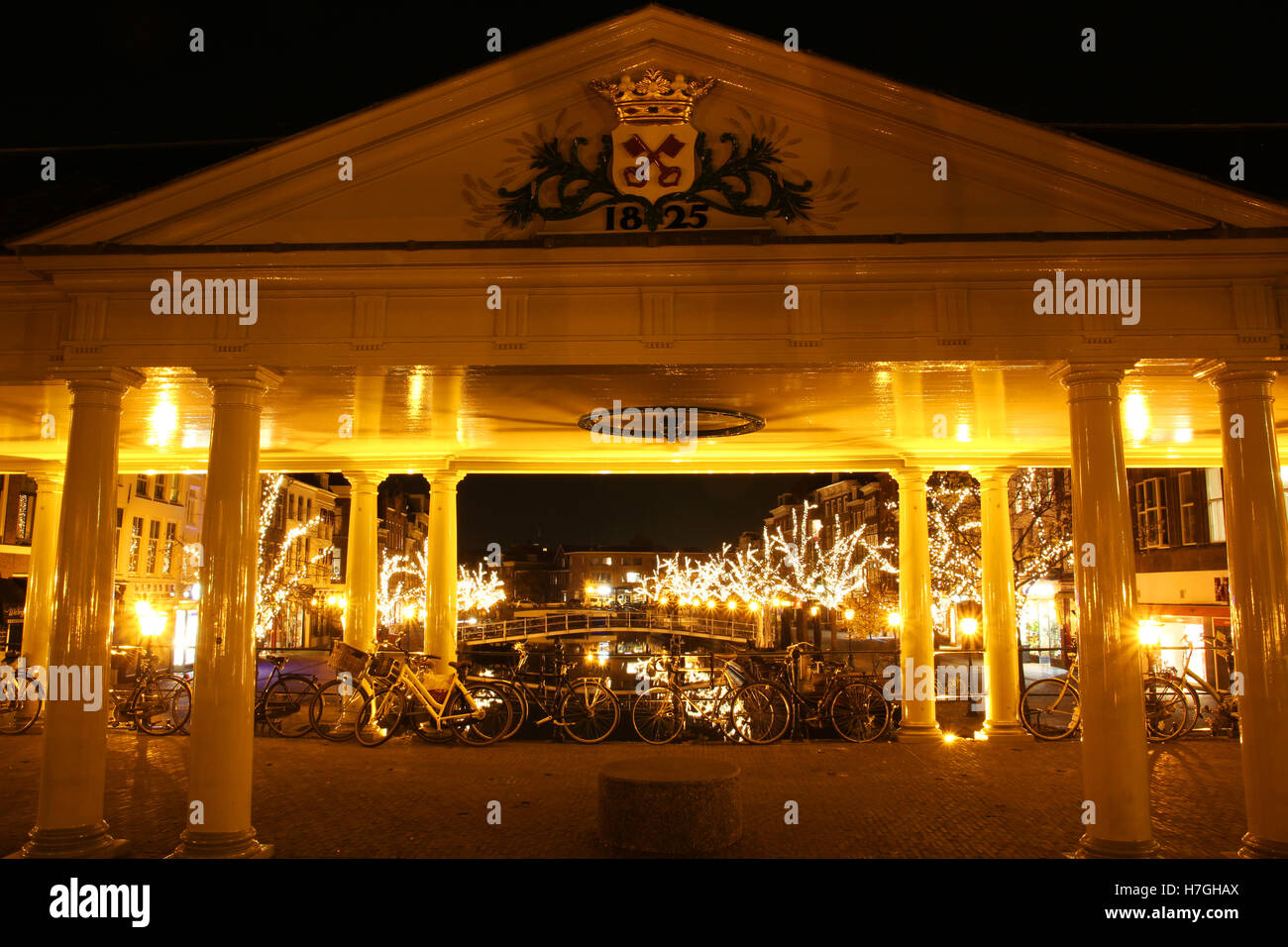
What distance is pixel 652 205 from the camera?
7.85 metres

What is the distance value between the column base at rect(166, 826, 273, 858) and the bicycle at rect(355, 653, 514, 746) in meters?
5.93

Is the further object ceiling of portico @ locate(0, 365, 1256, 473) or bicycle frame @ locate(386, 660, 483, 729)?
bicycle frame @ locate(386, 660, 483, 729)

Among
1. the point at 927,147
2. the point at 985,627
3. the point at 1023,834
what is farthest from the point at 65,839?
the point at 985,627

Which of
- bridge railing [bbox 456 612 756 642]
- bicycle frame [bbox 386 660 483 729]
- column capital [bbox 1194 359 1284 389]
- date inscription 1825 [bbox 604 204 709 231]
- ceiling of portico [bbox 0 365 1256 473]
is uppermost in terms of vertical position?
date inscription 1825 [bbox 604 204 709 231]

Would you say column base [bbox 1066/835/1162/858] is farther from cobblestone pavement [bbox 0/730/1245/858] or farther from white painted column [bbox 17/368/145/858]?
white painted column [bbox 17/368/145/858]

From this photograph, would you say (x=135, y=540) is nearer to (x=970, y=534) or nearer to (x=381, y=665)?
(x=381, y=665)

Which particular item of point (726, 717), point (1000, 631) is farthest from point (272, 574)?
point (1000, 631)

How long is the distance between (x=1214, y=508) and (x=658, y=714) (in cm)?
1813

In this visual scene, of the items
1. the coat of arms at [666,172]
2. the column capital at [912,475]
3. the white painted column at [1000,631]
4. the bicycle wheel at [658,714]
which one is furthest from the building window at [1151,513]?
the coat of arms at [666,172]

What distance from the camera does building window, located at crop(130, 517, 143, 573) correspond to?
35219 mm

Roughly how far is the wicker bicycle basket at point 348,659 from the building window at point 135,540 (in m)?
25.5

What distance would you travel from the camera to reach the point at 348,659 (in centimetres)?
1396

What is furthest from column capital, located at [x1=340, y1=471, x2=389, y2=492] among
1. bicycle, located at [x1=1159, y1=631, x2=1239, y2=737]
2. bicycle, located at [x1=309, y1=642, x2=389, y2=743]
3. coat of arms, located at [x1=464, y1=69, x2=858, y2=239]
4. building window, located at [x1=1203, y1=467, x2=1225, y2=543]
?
building window, located at [x1=1203, y1=467, x2=1225, y2=543]

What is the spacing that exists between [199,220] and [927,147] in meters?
6.26
